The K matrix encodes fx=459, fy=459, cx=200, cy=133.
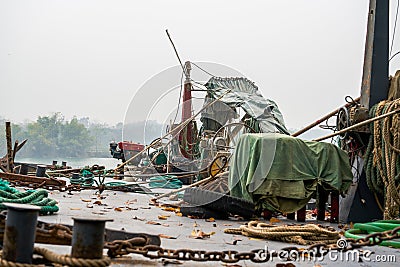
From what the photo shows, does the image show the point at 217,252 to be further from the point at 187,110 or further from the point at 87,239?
the point at 187,110

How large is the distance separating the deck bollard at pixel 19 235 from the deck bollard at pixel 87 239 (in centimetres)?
18

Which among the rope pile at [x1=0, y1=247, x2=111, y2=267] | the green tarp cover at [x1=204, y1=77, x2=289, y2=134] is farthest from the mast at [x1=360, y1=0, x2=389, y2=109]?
the rope pile at [x1=0, y1=247, x2=111, y2=267]

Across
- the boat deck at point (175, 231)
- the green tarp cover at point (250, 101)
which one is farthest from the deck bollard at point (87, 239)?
the green tarp cover at point (250, 101)

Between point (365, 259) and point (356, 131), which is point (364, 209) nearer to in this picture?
point (356, 131)

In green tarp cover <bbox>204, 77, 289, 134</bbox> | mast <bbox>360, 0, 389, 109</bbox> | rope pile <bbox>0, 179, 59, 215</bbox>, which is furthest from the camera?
green tarp cover <bbox>204, 77, 289, 134</bbox>

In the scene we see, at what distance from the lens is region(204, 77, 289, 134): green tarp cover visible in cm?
1070

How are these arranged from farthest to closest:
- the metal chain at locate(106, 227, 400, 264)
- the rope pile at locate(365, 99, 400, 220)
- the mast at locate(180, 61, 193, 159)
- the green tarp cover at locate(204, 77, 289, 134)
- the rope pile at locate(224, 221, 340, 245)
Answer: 1. the mast at locate(180, 61, 193, 159)
2. the green tarp cover at locate(204, 77, 289, 134)
3. the rope pile at locate(365, 99, 400, 220)
4. the rope pile at locate(224, 221, 340, 245)
5. the metal chain at locate(106, 227, 400, 264)

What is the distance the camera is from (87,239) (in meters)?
1.91

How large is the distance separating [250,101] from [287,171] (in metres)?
6.95

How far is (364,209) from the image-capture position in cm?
559

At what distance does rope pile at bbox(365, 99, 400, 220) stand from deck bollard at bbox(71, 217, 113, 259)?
3947 mm

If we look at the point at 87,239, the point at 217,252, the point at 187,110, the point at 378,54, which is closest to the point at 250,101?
the point at 187,110

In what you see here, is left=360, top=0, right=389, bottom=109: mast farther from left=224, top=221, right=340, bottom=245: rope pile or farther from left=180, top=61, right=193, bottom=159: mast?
left=180, top=61, right=193, bottom=159: mast

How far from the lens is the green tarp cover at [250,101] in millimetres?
10703
